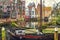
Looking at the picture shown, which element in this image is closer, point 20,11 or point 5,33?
point 5,33

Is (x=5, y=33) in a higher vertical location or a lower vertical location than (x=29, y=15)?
lower

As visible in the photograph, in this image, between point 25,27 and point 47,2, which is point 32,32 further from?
point 47,2

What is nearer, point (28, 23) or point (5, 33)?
point (5, 33)

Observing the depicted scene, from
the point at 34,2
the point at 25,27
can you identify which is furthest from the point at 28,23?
the point at 34,2

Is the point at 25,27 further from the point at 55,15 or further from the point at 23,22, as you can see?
the point at 55,15

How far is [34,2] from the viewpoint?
14.3 feet

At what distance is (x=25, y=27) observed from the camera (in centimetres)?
433

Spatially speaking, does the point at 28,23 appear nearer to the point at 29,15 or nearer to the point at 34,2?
the point at 29,15

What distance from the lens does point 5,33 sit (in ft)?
13.1

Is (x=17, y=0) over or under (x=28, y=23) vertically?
over

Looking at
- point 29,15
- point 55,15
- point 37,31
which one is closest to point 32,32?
point 37,31

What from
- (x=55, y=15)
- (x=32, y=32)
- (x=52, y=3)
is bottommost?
(x=32, y=32)

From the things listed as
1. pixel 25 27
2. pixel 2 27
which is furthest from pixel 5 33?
pixel 25 27

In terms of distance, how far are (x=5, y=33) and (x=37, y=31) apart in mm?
830
